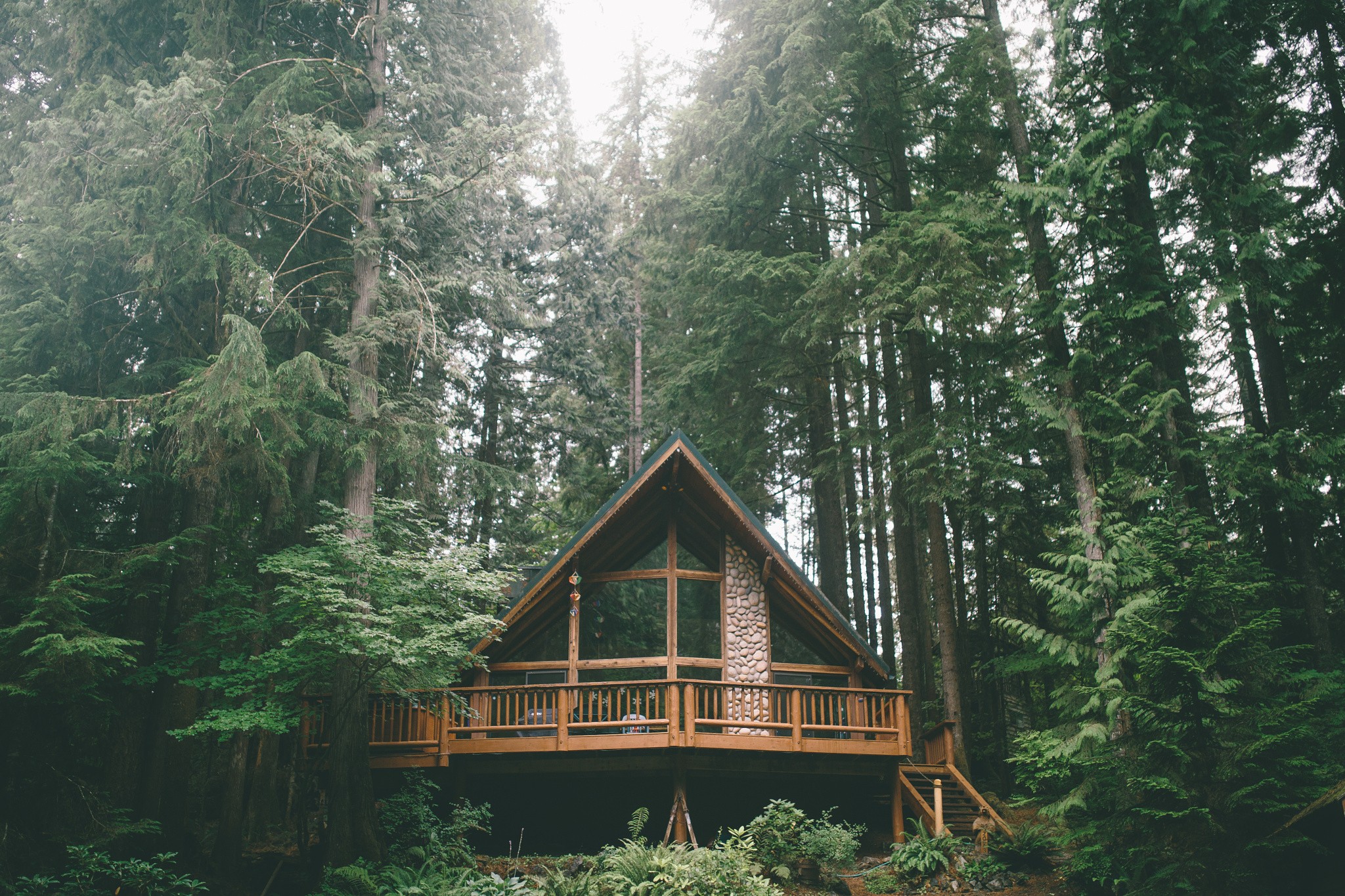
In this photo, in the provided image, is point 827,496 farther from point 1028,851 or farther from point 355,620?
point 355,620

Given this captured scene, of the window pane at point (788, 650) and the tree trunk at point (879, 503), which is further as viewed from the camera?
the window pane at point (788, 650)

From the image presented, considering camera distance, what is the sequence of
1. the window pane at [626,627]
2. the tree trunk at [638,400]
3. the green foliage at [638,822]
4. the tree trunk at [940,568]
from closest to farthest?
the green foliage at [638,822], the tree trunk at [940,568], the window pane at [626,627], the tree trunk at [638,400]

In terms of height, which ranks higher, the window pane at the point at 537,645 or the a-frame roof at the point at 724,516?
the a-frame roof at the point at 724,516

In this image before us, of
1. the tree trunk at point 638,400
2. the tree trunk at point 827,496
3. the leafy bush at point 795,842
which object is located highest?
the tree trunk at point 638,400

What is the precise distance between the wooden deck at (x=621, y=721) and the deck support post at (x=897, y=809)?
38 cm

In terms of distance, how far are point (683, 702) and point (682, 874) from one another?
3055mm

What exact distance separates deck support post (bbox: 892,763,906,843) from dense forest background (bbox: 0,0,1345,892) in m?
1.69

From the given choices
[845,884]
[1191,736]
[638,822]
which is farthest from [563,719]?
[1191,736]

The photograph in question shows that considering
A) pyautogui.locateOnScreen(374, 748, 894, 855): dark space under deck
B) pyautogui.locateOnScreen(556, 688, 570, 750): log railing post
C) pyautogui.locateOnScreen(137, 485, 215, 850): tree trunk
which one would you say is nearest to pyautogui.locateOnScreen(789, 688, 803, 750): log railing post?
pyautogui.locateOnScreen(374, 748, 894, 855): dark space under deck

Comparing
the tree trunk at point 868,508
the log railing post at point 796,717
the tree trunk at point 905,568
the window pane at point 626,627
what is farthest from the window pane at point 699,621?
the log railing post at point 796,717

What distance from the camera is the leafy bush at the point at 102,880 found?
860cm

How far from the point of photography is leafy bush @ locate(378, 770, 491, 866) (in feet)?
33.9

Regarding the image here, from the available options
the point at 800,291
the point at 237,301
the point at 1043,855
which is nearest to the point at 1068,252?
the point at 800,291

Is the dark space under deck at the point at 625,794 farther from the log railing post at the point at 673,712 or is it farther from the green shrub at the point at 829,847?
the green shrub at the point at 829,847
